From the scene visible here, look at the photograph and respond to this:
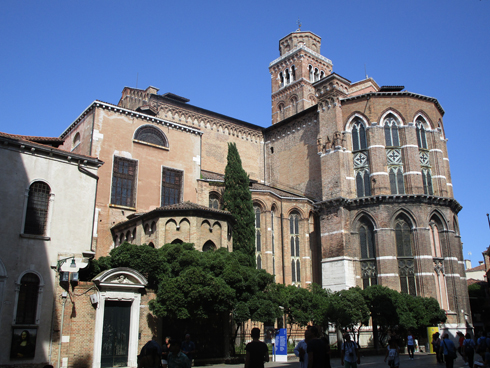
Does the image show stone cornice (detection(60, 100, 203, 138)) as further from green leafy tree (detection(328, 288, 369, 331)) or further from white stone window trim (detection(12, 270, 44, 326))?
green leafy tree (detection(328, 288, 369, 331))

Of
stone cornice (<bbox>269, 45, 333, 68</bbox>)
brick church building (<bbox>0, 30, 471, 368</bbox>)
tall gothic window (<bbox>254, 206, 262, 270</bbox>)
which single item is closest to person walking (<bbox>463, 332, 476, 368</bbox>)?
brick church building (<bbox>0, 30, 471, 368</bbox>)

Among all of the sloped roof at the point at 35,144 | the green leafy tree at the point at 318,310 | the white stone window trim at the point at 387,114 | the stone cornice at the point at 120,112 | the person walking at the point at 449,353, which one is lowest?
the person walking at the point at 449,353

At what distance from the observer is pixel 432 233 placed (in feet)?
104

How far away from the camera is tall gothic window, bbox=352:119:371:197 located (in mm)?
32750

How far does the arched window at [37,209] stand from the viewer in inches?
704

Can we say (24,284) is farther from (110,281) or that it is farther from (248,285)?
(248,285)

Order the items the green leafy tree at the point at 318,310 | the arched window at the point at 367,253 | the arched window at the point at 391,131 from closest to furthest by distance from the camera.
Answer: the green leafy tree at the point at 318,310, the arched window at the point at 367,253, the arched window at the point at 391,131

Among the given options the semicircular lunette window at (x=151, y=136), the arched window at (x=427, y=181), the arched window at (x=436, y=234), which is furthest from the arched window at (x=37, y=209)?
the arched window at (x=427, y=181)

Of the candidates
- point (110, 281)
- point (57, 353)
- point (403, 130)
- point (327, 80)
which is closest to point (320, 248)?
point (403, 130)

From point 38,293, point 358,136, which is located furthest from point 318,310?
point 358,136

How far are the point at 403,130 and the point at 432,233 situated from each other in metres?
7.58

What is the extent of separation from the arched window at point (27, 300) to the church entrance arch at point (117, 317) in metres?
2.10

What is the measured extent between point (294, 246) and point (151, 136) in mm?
13166

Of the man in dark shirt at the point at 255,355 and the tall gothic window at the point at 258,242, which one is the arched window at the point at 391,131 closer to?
the tall gothic window at the point at 258,242
